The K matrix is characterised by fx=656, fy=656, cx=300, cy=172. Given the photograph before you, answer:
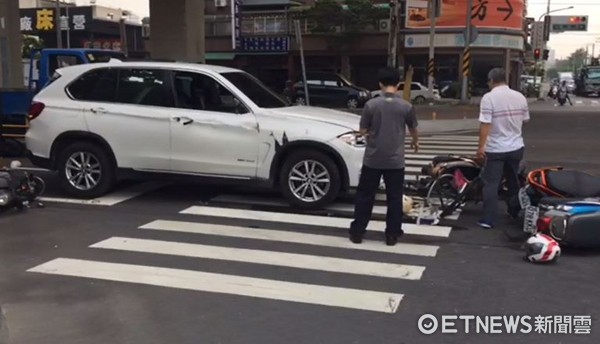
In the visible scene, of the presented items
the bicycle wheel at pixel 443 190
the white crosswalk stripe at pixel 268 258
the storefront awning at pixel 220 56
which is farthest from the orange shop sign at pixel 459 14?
the white crosswalk stripe at pixel 268 258

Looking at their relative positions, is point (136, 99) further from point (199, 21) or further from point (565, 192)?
point (199, 21)

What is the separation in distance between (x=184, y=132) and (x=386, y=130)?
3.00m

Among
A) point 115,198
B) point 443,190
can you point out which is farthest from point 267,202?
point 443,190

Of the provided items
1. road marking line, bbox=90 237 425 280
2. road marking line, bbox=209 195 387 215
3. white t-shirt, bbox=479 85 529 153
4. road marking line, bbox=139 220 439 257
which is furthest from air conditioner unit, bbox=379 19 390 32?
road marking line, bbox=90 237 425 280

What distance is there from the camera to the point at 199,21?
25.6m

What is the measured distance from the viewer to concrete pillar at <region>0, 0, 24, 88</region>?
22234 mm

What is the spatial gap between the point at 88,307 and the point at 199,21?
21853mm

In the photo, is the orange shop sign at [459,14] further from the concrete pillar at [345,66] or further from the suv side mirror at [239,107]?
the suv side mirror at [239,107]

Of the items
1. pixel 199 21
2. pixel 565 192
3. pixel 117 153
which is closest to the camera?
pixel 565 192

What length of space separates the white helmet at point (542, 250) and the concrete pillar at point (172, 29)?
20.1 m

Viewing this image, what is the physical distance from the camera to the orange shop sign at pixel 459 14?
42.5 metres

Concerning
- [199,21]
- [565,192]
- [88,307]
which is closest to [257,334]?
[88,307]

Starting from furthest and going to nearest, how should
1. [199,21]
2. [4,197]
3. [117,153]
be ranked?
[199,21]
[117,153]
[4,197]

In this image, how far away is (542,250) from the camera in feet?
20.0
